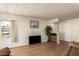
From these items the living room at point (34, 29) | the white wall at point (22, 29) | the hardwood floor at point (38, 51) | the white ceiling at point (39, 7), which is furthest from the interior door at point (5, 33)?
the white ceiling at point (39, 7)

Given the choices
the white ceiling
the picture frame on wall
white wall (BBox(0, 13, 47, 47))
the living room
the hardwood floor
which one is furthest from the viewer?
the picture frame on wall

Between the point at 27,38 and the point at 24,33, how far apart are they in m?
0.46

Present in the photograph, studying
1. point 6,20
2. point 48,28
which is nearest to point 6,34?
point 6,20

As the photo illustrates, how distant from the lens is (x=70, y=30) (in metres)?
8.37

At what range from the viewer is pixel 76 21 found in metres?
7.91

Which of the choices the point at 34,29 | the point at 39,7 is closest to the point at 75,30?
the point at 34,29

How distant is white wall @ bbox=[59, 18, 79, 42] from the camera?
7.89m

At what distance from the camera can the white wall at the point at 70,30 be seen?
25.9 ft

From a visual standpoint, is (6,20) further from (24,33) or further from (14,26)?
(24,33)

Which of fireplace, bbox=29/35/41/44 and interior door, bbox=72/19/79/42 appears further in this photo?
interior door, bbox=72/19/79/42

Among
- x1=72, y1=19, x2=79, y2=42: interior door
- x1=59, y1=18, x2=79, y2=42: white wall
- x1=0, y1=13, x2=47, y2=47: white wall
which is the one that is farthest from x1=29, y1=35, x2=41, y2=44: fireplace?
x1=72, y1=19, x2=79, y2=42: interior door

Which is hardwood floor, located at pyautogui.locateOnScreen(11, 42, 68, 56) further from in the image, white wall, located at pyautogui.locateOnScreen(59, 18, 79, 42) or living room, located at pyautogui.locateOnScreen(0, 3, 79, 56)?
white wall, located at pyautogui.locateOnScreen(59, 18, 79, 42)

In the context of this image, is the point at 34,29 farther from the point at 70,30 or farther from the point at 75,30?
the point at 75,30

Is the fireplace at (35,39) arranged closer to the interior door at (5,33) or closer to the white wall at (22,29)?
the white wall at (22,29)
